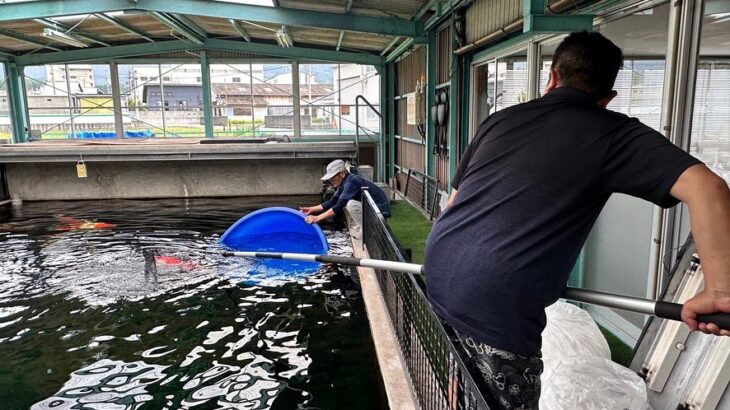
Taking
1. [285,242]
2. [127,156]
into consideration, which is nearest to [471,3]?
[285,242]

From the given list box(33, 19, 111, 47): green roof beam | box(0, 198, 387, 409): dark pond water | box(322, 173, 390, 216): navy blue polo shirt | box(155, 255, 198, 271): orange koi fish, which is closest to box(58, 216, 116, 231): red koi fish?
box(0, 198, 387, 409): dark pond water

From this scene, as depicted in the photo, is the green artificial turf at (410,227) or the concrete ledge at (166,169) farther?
the concrete ledge at (166,169)

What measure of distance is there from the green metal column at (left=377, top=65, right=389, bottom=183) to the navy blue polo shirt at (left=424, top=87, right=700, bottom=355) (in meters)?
11.0

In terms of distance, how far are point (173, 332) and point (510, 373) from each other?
319cm

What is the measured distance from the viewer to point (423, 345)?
264 cm

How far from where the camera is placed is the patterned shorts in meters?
1.61

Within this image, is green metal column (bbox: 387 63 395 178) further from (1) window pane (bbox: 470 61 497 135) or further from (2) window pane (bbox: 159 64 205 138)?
(2) window pane (bbox: 159 64 205 138)

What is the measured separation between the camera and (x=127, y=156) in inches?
402

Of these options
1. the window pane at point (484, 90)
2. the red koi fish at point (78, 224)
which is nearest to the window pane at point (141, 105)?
the red koi fish at point (78, 224)

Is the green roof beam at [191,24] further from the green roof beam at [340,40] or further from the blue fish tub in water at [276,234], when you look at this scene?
the blue fish tub in water at [276,234]

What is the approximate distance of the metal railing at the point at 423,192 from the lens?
7691mm

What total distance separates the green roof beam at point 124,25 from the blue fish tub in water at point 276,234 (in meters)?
5.35

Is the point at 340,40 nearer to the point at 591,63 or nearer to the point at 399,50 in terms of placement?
the point at 399,50

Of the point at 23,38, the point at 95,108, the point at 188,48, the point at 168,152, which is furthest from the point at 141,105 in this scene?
the point at 168,152
